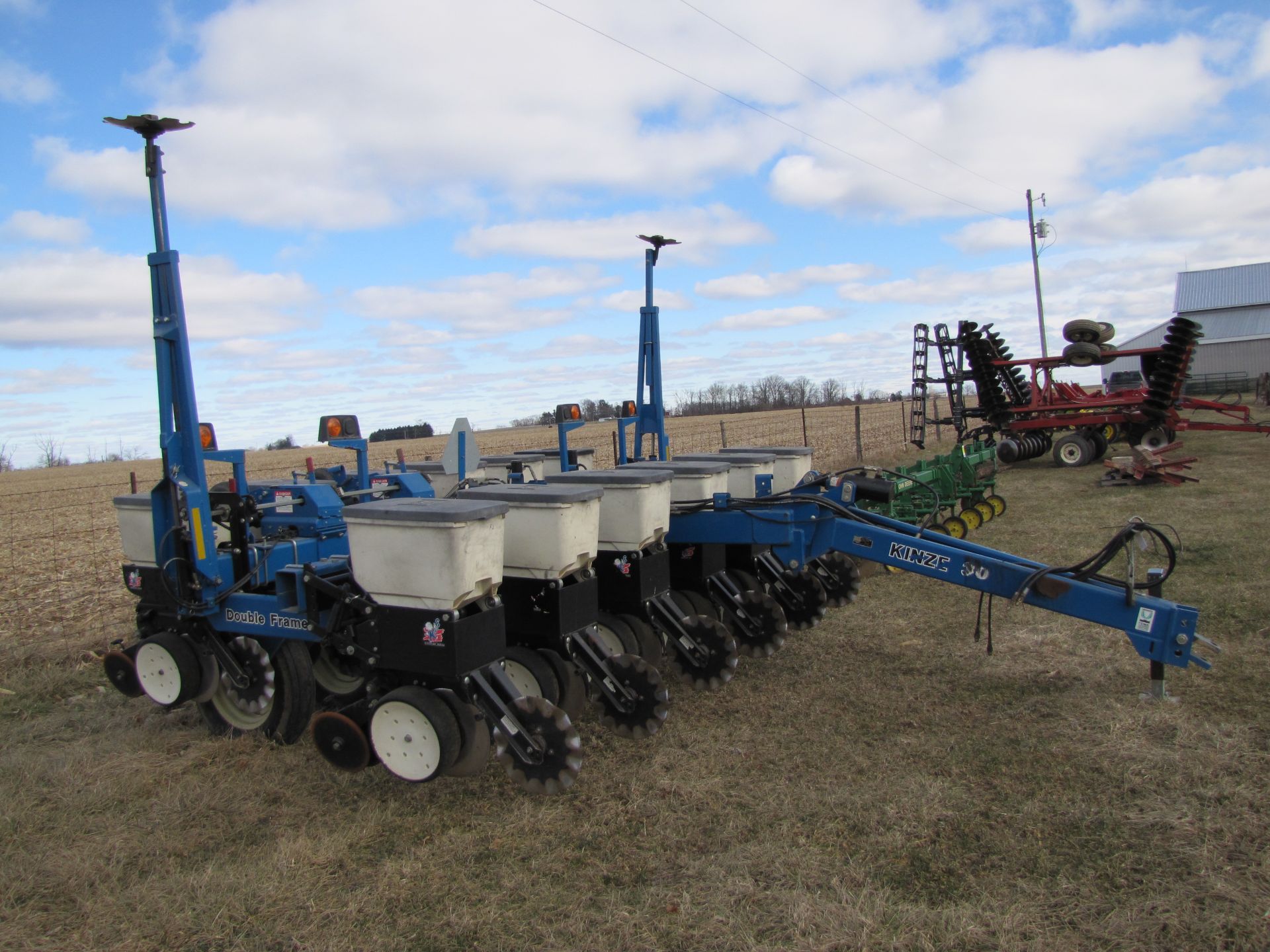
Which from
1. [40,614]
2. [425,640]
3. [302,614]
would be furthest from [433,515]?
[40,614]

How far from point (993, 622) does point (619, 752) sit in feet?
10.9

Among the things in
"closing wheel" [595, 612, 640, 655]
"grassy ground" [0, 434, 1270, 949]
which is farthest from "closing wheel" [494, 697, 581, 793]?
"closing wheel" [595, 612, 640, 655]

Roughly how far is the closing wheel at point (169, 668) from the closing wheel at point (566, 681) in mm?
1913

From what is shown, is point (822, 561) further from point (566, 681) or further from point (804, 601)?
point (566, 681)

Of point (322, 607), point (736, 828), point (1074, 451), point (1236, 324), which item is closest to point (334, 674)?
point (322, 607)

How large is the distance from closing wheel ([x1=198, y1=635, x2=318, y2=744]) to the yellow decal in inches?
19.6

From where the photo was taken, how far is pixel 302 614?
175 inches

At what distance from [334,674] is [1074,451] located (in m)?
14.2

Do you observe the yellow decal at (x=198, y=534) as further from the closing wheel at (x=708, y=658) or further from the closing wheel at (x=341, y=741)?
the closing wheel at (x=708, y=658)

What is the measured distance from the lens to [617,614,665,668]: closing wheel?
5211 mm

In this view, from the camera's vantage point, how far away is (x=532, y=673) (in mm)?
4598

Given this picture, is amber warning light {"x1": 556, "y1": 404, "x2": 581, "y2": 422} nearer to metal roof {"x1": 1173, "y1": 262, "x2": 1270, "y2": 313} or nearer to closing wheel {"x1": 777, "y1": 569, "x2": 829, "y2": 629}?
closing wheel {"x1": 777, "y1": 569, "x2": 829, "y2": 629}

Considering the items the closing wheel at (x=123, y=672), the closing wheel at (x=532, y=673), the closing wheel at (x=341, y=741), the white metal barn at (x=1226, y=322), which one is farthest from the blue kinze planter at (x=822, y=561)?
the white metal barn at (x=1226, y=322)

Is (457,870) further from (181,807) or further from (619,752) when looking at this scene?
(181,807)
